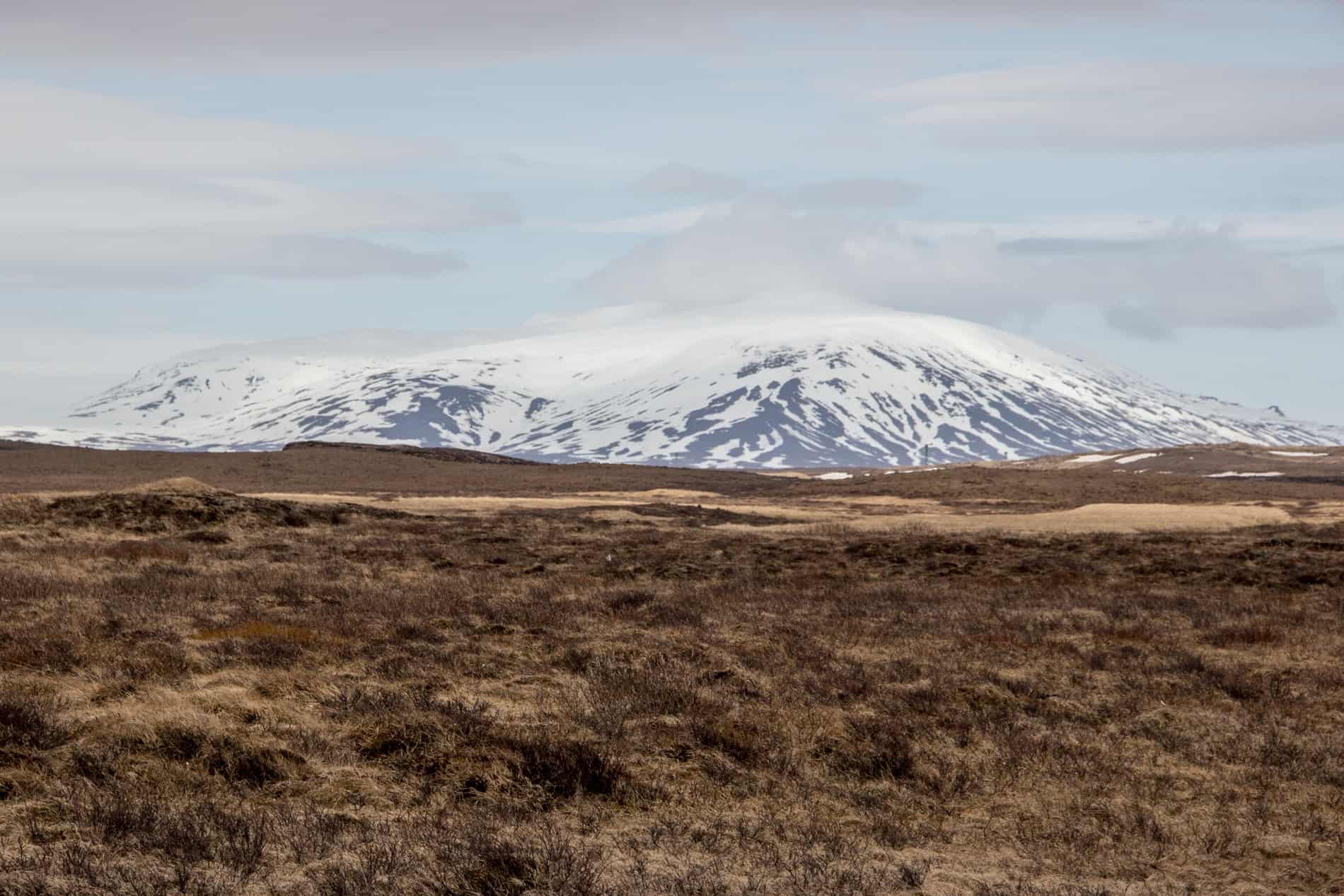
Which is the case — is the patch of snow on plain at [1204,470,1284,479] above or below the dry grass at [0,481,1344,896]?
above

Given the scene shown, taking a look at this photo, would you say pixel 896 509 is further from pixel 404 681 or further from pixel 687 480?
pixel 404 681

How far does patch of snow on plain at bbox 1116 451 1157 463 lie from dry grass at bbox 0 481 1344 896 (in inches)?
5919

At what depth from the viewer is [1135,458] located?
172625 millimetres

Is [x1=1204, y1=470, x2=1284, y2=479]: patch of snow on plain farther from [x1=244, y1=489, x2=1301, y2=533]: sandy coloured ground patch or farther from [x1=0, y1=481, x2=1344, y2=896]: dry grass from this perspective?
[x1=0, y1=481, x2=1344, y2=896]: dry grass

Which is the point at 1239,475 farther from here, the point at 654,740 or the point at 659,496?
the point at 654,740

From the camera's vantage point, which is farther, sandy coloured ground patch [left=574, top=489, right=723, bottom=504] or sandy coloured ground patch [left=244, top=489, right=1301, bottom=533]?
sandy coloured ground patch [left=574, top=489, right=723, bottom=504]

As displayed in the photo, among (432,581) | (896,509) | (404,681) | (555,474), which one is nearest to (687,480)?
(555,474)

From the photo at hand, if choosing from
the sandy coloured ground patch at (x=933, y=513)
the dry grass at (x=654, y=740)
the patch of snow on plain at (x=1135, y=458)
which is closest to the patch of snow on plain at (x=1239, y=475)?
the patch of snow on plain at (x=1135, y=458)

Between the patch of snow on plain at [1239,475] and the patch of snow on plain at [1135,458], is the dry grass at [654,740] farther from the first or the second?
the patch of snow on plain at [1135,458]

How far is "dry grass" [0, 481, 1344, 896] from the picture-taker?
29.5 ft

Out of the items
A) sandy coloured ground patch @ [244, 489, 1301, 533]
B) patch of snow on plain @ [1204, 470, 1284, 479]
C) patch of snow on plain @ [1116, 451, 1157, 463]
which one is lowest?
sandy coloured ground patch @ [244, 489, 1301, 533]

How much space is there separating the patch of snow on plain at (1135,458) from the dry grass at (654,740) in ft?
493

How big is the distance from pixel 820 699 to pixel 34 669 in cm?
939

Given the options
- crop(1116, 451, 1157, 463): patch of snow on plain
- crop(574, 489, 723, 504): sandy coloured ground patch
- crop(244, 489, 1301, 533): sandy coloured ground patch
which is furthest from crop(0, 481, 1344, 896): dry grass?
crop(1116, 451, 1157, 463): patch of snow on plain
